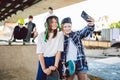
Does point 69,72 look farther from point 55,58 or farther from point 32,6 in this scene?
point 32,6

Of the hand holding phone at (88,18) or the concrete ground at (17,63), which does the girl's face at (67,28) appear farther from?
the concrete ground at (17,63)

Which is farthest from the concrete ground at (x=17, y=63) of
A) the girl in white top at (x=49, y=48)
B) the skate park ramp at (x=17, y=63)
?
the girl in white top at (x=49, y=48)

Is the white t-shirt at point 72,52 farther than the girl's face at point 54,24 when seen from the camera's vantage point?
Yes

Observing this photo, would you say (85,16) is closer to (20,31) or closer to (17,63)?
(17,63)

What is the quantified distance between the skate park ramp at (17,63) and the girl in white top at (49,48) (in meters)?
1.33

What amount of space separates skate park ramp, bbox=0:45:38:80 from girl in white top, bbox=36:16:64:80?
1333mm

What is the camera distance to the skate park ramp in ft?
13.2

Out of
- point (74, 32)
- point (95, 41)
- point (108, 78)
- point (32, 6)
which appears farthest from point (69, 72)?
point (95, 41)

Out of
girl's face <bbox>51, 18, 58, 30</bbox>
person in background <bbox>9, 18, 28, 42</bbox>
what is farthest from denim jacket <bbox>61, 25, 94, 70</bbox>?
person in background <bbox>9, 18, 28, 42</bbox>

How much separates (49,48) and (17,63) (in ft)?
5.00

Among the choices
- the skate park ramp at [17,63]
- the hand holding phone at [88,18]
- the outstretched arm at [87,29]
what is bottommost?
the skate park ramp at [17,63]

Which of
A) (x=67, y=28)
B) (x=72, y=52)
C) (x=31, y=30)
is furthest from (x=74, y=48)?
(x=31, y=30)

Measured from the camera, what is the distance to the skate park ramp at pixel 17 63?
402 centimetres

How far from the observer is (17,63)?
13.5 feet
